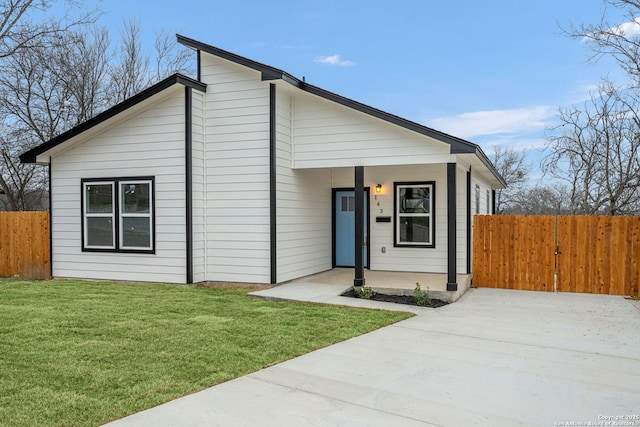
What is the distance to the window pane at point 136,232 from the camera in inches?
400

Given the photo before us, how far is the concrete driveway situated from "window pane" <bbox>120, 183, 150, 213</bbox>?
6115 mm

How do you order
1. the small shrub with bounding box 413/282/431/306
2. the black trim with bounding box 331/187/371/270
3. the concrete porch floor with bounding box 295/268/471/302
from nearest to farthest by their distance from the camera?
the small shrub with bounding box 413/282/431/306 < the concrete porch floor with bounding box 295/268/471/302 < the black trim with bounding box 331/187/371/270

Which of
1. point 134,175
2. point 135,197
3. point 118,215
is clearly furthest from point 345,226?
point 118,215

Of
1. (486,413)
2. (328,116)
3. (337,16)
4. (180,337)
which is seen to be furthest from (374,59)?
(486,413)

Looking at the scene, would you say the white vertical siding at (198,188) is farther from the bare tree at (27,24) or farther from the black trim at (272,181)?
the bare tree at (27,24)

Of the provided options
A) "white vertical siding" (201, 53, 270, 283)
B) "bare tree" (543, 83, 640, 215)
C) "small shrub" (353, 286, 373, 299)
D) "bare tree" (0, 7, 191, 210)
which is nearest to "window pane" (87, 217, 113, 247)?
"white vertical siding" (201, 53, 270, 283)

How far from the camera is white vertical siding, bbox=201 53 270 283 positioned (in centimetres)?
970

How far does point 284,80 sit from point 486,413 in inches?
283

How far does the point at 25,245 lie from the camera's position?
12141 mm

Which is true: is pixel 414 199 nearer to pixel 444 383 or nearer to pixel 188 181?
pixel 188 181

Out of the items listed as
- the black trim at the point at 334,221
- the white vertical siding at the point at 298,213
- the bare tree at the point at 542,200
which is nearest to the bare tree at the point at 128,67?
the black trim at the point at 334,221

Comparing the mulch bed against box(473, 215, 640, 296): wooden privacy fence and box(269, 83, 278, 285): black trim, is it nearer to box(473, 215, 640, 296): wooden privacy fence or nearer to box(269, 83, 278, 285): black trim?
box(269, 83, 278, 285): black trim

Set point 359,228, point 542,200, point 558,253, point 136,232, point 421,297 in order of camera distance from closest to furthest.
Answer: point 421,297 → point 359,228 → point 558,253 → point 136,232 → point 542,200

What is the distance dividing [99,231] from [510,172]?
23.1 meters
